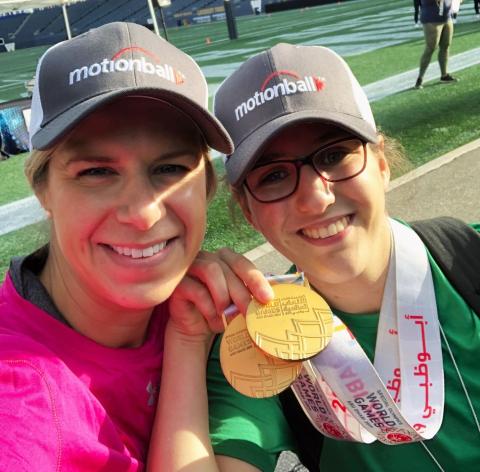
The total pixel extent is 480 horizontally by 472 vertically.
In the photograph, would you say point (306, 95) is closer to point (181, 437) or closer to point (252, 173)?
point (252, 173)

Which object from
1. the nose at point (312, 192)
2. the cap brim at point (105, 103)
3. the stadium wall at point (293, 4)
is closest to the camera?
the cap brim at point (105, 103)

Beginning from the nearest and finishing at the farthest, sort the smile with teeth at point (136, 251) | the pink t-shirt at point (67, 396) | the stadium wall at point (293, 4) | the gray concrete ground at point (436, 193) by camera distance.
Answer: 1. the pink t-shirt at point (67, 396)
2. the smile with teeth at point (136, 251)
3. the gray concrete ground at point (436, 193)
4. the stadium wall at point (293, 4)

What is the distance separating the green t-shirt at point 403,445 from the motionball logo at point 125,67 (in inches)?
31.0

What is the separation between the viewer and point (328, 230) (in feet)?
5.87

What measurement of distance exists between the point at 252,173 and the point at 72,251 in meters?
0.57

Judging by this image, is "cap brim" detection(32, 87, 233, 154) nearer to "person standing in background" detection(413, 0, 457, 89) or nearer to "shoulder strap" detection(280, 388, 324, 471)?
"shoulder strap" detection(280, 388, 324, 471)

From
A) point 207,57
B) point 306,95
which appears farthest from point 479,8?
point 306,95

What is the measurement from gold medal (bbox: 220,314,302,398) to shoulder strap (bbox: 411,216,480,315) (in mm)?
581

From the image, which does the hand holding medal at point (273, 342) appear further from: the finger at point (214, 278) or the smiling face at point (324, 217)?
the smiling face at point (324, 217)

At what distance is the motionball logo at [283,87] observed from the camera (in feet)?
5.75

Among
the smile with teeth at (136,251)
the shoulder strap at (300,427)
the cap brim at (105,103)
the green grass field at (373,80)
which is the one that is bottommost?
the green grass field at (373,80)

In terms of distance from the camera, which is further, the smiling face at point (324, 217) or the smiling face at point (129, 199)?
the smiling face at point (324, 217)

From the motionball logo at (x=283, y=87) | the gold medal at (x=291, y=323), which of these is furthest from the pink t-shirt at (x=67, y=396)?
the motionball logo at (x=283, y=87)

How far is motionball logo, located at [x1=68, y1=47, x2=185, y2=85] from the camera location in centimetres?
146
